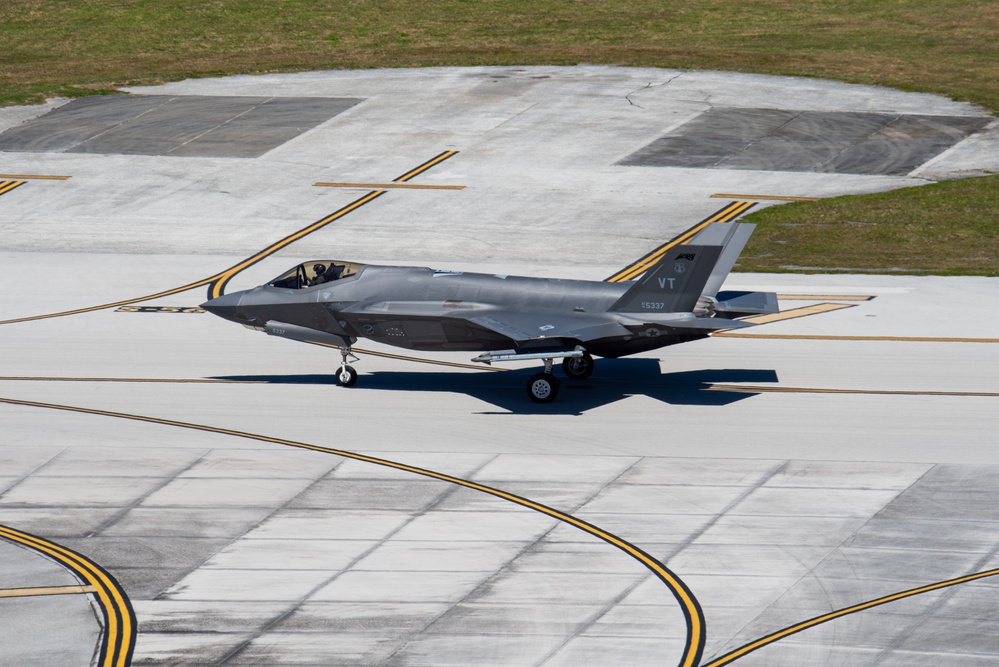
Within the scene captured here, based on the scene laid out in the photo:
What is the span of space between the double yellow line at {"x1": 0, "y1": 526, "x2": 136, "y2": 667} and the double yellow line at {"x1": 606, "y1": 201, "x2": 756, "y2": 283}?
20779 mm

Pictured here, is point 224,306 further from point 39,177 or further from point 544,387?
point 39,177

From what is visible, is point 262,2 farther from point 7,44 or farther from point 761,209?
point 761,209

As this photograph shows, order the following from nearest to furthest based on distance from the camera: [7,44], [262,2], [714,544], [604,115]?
[714,544], [604,115], [7,44], [262,2]

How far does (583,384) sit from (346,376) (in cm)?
572

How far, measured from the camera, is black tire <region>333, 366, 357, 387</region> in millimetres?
31031

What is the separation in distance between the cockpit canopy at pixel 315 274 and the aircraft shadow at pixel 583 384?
7.98 ft

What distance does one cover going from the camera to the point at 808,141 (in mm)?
55531

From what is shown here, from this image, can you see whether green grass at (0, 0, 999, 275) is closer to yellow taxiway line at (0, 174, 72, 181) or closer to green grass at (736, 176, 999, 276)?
yellow taxiway line at (0, 174, 72, 181)

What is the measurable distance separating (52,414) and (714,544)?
15686mm

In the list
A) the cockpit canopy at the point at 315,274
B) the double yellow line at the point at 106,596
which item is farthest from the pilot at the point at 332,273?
the double yellow line at the point at 106,596

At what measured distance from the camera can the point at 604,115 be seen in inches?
2368

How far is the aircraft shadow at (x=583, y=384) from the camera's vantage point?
29.7 meters

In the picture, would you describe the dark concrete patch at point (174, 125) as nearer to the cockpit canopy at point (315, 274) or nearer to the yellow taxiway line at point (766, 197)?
the yellow taxiway line at point (766, 197)

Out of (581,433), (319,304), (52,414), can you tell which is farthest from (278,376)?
(581,433)
